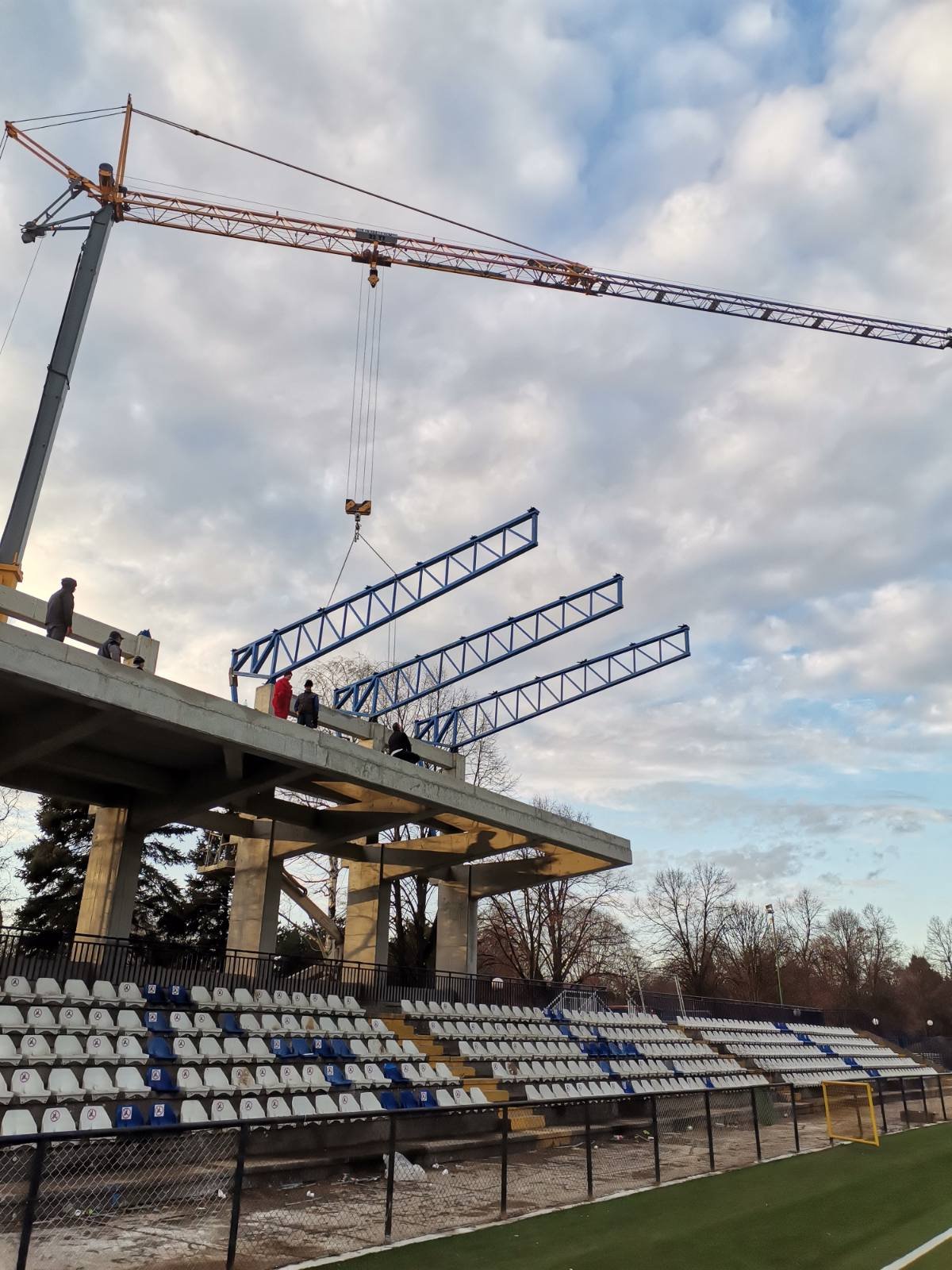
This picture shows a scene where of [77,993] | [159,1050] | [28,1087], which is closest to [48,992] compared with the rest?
[77,993]

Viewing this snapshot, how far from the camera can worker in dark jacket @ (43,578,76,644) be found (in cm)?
1384

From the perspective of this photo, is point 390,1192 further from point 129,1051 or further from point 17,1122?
point 129,1051

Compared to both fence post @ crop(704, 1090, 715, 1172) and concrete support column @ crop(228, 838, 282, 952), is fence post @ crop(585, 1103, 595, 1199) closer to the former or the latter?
fence post @ crop(704, 1090, 715, 1172)

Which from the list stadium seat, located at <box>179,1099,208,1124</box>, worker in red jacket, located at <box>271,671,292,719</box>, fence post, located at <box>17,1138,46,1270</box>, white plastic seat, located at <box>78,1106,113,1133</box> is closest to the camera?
fence post, located at <box>17,1138,46,1270</box>

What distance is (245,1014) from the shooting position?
1439 centimetres

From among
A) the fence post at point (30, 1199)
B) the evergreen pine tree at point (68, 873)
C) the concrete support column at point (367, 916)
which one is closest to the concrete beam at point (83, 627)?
the fence post at point (30, 1199)

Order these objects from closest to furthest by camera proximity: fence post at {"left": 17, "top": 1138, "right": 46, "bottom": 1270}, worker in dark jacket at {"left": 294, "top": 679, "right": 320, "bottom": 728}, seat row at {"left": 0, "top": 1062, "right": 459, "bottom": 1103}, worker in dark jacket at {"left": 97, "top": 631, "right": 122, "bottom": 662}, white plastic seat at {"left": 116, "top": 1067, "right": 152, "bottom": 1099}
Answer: fence post at {"left": 17, "top": 1138, "right": 46, "bottom": 1270} < seat row at {"left": 0, "top": 1062, "right": 459, "bottom": 1103} < white plastic seat at {"left": 116, "top": 1067, "right": 152, "bottom": 1099} < worker in dark jacket at {"left": 97, "top": 631, "right": 122, "bottom": 662} < worker in dark jacket at {"left": 294, "top": 679, "right": 320, "bottom": 728}

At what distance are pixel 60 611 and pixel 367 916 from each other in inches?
535

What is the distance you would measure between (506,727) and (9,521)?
58.5ft

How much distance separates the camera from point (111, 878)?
17.7 m

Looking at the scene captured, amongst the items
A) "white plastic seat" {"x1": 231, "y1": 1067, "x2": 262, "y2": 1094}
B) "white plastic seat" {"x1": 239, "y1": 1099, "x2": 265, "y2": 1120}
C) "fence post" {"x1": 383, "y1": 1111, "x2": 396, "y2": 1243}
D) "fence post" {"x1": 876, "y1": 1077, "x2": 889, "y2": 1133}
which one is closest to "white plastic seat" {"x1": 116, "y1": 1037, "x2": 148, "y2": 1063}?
"white plastic seat" {"x1": 231, "y1": 1067, "x2": 262, "y2": 1094}

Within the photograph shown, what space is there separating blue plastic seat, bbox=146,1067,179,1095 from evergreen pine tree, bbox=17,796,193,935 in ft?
80.7

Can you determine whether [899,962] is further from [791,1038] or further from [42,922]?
[42,922]

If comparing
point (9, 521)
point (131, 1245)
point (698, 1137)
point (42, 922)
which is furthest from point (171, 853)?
point (131, 1245)
